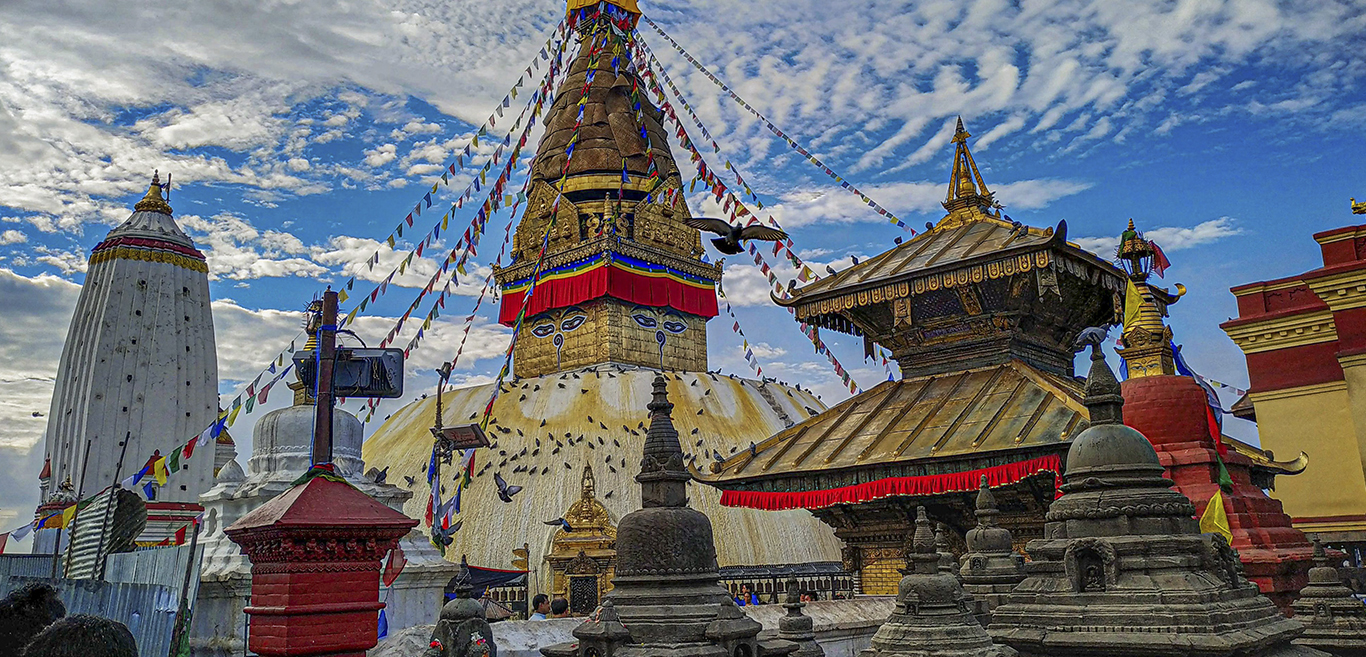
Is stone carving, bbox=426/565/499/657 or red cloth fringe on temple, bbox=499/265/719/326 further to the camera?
red cloth fringe on temple, bbox=499/265/719/326

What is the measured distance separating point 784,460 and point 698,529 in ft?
21.0

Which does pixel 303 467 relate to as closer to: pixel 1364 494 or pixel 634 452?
pixel 634 452

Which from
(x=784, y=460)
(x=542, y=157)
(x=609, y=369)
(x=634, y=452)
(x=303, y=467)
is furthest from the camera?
(x=542, y=157)

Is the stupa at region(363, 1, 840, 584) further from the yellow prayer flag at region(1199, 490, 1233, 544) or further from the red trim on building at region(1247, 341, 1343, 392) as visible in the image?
the yellow prayer flag at region(1199, 490, 1233, 544)

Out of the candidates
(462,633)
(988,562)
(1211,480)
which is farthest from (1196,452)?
(462,633)

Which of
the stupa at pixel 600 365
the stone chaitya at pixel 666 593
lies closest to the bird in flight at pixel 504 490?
the stupa at pixel 600 365

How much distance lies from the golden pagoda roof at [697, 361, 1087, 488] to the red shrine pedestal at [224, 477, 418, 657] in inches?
272

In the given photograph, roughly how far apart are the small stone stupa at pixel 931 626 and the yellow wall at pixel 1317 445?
38.6 ft

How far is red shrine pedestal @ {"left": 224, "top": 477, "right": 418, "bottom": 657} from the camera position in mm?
4387

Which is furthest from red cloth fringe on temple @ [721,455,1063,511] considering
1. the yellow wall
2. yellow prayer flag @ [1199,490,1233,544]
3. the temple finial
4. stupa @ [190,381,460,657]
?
the yellow wall

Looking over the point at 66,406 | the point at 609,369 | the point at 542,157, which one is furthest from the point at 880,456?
the point at 66,406

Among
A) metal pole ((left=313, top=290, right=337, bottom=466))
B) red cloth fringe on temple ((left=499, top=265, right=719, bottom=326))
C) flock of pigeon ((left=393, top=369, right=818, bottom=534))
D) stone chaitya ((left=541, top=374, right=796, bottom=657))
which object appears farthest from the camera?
red cloth fringe on temple ((left=499, top=265, right=719, bottom=326))

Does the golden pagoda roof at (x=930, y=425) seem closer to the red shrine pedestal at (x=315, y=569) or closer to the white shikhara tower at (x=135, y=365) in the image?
the red shrine pedestal at (x=315, y=569)

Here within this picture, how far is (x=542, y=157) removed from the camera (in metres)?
29.5
